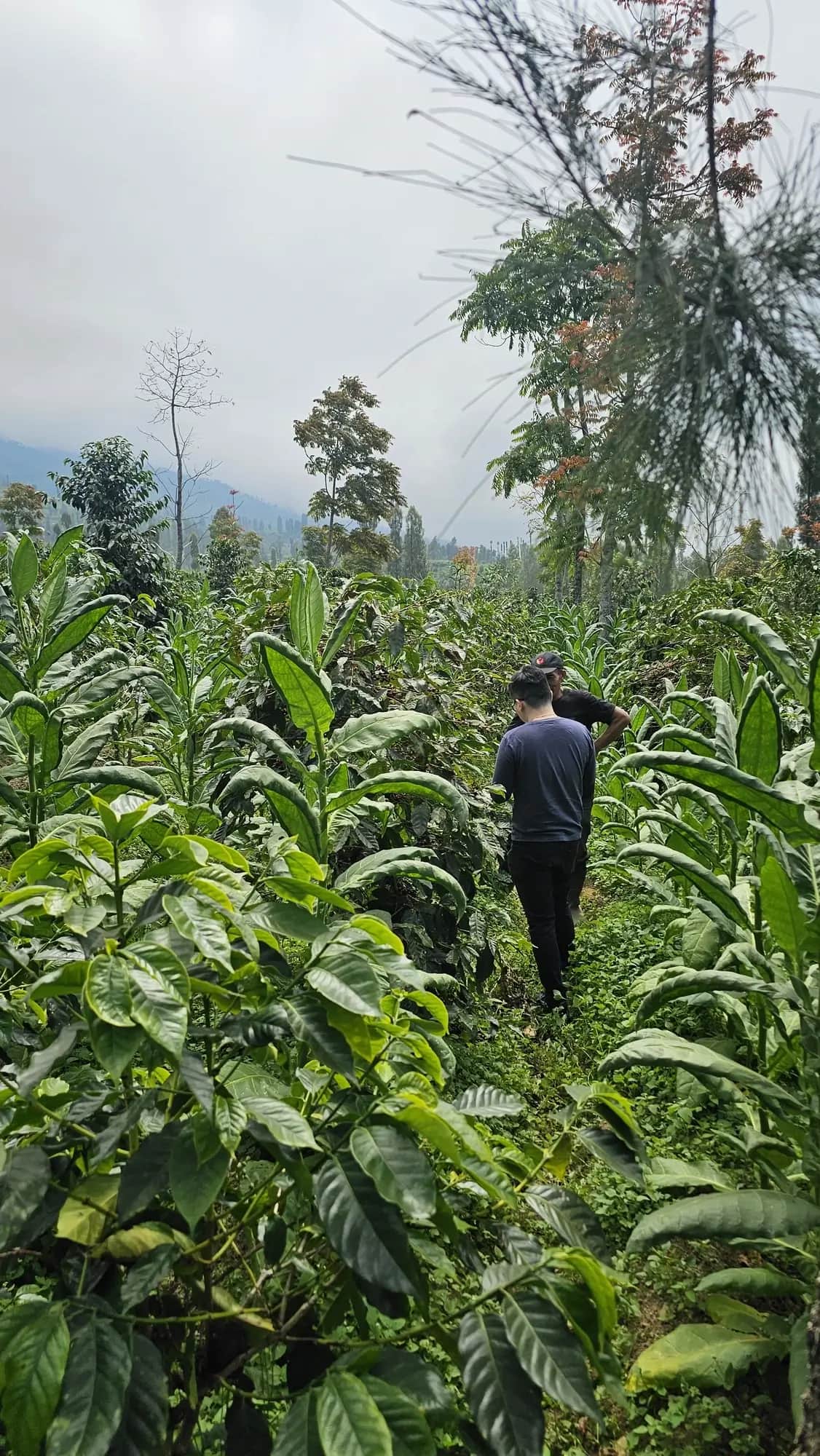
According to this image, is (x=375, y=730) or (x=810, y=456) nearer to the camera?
(x=810, y=456)

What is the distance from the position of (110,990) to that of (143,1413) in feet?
1.53

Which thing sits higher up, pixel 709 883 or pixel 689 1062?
pixel 709 883

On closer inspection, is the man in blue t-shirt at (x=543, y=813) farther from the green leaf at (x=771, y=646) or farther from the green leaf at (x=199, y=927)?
the green leaf at (x=199, y=927)

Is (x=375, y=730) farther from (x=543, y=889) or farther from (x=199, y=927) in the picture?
(x=543, y=889)

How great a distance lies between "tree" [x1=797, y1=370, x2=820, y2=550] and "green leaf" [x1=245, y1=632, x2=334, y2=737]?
2.96 feet

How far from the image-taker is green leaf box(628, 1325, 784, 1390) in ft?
4.96

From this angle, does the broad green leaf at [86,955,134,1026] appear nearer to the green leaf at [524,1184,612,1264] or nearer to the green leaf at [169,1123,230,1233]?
the green leaf at [169,1123,230,1233]

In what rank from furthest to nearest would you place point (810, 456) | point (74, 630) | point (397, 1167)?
point (74, 630) < point (810, 456) < point (397, 1167)

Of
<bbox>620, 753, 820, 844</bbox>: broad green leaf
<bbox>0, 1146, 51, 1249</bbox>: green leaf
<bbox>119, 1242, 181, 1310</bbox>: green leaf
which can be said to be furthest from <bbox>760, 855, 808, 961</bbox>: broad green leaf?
<bbox>0, 1146, 51, 1249</bbox>: green leaf

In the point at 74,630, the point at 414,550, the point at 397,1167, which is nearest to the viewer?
the point at 397,1167

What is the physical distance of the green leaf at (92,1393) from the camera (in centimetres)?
79

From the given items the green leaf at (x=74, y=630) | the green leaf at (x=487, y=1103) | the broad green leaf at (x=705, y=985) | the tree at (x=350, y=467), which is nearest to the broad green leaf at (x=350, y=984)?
the green leaf at (x=487, y=1103)

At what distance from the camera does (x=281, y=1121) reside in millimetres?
926

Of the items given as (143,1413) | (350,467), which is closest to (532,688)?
(143,1413)
